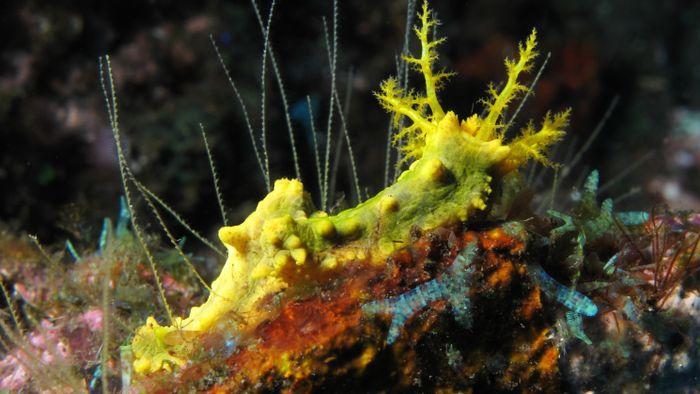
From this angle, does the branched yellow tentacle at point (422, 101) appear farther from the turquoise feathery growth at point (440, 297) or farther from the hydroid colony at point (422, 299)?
the turquoise feathery growth at point (440, 297)

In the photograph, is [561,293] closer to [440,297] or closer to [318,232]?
[440,297]

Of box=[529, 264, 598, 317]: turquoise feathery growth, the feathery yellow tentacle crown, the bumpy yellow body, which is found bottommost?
box=[529, 264, 598, 317]: turquoise feathery growth

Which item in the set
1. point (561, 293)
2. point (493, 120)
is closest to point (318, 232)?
point (493, 120)

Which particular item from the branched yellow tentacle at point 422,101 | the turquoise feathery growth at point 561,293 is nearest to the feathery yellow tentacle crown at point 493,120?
the branched yellow tentacle at point 422,101

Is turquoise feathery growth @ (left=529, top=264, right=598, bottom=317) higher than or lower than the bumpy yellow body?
lower

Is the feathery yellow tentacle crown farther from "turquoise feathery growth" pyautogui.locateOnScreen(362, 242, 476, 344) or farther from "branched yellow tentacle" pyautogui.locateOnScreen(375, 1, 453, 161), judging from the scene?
"turquoise feathery growth" pyautogui.locateOnScreen(362, 242, 476, 344)

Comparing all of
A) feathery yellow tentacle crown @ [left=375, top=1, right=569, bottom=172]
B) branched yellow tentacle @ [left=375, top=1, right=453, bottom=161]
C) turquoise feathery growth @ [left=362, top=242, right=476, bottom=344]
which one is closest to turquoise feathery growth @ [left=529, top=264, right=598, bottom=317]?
turquoise feathery growth @ [left=362, top=242, right=476, bottom=344]
